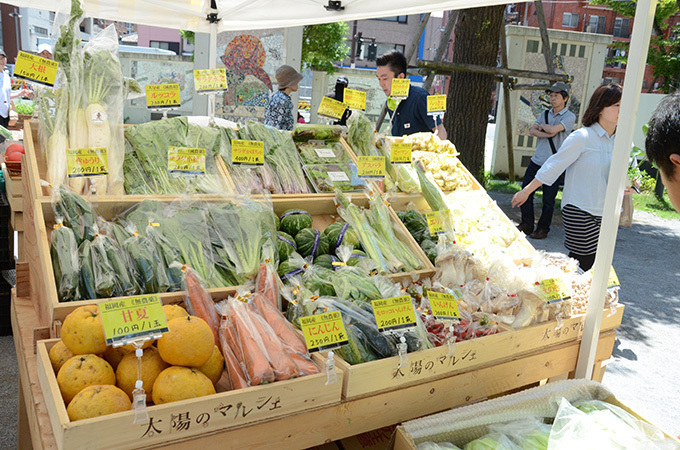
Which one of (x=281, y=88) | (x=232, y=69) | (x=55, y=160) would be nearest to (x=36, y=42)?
(x=232, y=69)

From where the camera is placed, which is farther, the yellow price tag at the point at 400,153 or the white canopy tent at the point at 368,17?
the yellow price tag at the point at 400,153

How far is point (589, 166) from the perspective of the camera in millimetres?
3902

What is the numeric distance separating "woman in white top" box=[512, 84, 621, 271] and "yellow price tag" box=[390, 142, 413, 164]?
98cm

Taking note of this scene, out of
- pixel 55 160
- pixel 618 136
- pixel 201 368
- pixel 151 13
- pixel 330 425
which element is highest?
pixel 151 13

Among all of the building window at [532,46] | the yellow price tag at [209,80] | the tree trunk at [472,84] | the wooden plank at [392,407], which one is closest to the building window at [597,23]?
the building window at [532,46]

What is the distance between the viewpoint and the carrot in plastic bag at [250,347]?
5.56 ft

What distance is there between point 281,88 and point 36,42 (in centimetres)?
2552

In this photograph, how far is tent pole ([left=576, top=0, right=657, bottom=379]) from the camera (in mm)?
2084

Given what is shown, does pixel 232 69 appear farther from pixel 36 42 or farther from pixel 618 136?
pixel 36 42

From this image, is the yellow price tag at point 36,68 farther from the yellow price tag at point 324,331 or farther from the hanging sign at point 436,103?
the hanging sign at point 436,103

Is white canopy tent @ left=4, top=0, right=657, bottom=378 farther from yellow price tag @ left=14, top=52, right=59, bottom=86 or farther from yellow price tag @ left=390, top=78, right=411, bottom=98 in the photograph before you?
yellow price tag @ left=390, top=78, right=411, bottom=98

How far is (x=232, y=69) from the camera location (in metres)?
9.21

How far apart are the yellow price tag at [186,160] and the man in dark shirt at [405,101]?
2.52m

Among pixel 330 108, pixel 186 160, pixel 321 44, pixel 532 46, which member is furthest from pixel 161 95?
pixel 321 44
